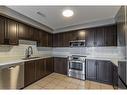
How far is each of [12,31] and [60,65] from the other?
106 inches

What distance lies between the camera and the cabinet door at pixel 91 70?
3.51m

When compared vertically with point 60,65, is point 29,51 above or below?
above

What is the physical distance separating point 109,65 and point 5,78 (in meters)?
3.19

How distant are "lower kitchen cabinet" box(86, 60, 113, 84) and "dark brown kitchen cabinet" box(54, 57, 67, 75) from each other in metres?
1.18

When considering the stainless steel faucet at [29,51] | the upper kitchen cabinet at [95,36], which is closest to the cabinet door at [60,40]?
the upper kitchen cabinet at [95,36]

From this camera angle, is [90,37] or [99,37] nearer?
[99,37]

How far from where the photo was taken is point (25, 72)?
2.95 metres

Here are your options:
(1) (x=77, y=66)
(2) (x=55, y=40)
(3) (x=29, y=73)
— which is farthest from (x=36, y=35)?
(1) (x=77, y=66)

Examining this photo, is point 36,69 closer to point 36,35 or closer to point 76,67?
point 36,35

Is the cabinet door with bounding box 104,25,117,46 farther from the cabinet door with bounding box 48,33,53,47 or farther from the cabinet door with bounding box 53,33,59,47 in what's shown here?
the cabinet door with bounding box 48,33,53,47

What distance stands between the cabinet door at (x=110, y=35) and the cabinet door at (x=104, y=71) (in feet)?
2.51

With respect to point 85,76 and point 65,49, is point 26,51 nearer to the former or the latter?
point 65,49

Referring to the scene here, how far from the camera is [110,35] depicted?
3461 millimetres
